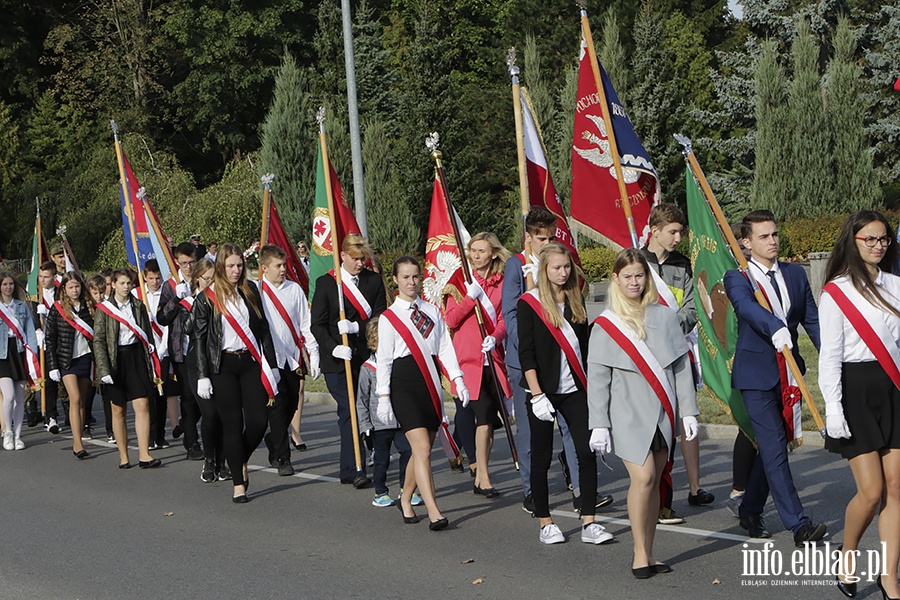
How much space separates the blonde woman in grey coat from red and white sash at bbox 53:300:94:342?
7307 millimetres

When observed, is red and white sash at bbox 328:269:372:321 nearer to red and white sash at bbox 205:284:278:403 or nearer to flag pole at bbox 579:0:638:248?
red and white sash at bbox 205:284:278:403

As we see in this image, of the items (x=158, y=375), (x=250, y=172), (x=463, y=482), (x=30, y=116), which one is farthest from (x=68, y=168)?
(x=463, y=482)

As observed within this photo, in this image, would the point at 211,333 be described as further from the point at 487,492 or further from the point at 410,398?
the point at 487,492

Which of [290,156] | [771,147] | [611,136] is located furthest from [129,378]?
[290,156]

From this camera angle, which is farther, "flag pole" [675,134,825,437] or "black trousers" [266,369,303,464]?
"black trousers" [266,369,303,464]

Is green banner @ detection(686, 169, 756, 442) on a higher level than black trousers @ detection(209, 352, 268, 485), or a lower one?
higher

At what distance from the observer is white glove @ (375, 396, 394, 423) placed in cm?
802

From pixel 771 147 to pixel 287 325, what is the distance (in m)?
23.0

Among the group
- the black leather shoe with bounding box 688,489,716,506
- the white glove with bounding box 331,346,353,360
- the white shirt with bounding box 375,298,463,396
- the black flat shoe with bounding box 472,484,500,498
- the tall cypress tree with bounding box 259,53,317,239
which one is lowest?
the black flat shoe with bounding box 472,484,500,498

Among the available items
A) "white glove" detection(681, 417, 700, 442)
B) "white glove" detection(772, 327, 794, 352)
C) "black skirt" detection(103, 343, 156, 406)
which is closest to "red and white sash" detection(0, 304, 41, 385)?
"black skirt" detection(103, 343, 156, 406)

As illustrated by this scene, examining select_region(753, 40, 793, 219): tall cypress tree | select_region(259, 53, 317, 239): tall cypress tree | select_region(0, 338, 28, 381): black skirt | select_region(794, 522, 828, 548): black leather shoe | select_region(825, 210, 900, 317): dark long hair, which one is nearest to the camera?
select_region(825, 210, 900, 317): dark long hair

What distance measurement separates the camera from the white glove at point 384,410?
8016 millimetres

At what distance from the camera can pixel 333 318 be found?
10.1 meters

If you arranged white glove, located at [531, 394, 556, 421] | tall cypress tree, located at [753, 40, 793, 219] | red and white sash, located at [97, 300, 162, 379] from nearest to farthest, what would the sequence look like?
white glove, located at [531, 394, 556, 421] < red and white sash, located at [97, 300, 162, 379] < tall cypress tree, located at [753, 40, 793, 219]
